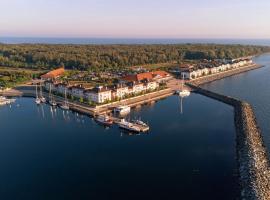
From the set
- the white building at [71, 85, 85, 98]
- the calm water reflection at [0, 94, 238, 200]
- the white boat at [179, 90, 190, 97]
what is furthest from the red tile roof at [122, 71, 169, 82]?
the calm water reflection at [0, 94, 238, 200]

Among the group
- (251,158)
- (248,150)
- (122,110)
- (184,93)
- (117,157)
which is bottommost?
(117,157)

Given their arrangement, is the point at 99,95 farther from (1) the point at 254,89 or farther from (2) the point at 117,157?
(1) the point at 254,89

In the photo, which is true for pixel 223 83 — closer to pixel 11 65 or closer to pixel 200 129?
pixel 200 129

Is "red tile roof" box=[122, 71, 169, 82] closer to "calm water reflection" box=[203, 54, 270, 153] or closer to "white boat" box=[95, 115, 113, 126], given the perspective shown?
"calm water reflection" box=[203, 54, 270, 153]

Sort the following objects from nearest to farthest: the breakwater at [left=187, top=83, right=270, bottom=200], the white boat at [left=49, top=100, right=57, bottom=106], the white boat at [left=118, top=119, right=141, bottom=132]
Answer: the breakwater at [left=187, top=83, right=270, bottom=200] → the white boat at [left=118, top=119, right=141, bottom=132] → the white boat at [left=49, top=100, right=57, bottom=106]

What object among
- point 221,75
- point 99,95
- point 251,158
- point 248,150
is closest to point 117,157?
point 251,158

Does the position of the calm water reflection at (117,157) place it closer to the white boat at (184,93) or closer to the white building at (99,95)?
the white building at (99,95)

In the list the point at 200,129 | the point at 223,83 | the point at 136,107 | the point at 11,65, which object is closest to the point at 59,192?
the point at 200,129
